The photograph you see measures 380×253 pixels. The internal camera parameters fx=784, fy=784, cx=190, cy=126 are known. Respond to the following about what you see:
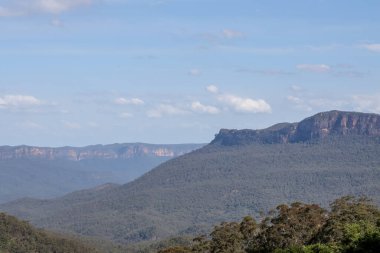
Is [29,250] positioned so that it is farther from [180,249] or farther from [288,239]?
[288,239]

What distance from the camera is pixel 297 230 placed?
214ft

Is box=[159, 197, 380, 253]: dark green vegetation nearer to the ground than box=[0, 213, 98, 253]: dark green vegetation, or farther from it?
farther from it

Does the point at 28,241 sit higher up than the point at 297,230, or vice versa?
the point at 297,230

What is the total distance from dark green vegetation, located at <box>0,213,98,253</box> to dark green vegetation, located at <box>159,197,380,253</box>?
55.9 meters

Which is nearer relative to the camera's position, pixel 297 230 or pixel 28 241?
pixel 297 230

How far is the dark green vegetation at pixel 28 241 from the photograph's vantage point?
122m

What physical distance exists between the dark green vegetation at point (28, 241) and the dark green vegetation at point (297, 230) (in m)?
55.9

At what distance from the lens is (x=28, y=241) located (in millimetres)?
126250

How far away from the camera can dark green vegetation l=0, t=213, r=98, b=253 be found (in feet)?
401

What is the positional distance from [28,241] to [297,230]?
71.0 metres

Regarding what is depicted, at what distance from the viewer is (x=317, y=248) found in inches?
2053

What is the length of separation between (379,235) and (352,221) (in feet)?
42.1

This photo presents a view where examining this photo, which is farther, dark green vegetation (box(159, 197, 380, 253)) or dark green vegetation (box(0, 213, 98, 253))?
dark green vegetation (box(0, 213, 98, 253))

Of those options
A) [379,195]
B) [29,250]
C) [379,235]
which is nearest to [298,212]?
[379,235]
